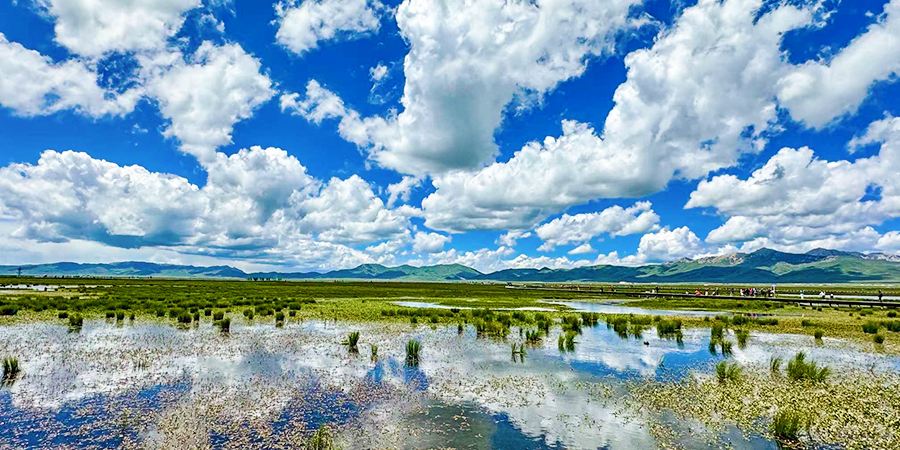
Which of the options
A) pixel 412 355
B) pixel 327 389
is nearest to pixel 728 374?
pixel 412 355

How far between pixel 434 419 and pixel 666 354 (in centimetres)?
1817

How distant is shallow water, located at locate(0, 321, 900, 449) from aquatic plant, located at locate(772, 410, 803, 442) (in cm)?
89

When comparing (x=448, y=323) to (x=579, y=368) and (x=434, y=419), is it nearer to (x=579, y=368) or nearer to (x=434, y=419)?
(x=579, y=368)

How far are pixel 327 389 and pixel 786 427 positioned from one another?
50.5ft

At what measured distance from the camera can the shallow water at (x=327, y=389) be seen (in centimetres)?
1295

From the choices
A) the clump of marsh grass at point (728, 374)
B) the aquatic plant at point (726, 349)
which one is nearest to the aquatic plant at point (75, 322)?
the clump of marsh grass at point (728, 374)

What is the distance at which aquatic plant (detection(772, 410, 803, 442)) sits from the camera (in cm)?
1325

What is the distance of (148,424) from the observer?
527 inches

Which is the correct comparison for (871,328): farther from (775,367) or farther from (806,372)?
(806,372)

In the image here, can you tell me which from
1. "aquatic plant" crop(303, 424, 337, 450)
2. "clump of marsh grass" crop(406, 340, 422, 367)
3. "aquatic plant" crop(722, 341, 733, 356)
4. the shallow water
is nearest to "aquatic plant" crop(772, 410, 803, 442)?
the shallow water

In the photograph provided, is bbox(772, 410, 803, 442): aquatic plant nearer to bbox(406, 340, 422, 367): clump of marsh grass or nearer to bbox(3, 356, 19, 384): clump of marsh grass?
bbox(406, 340, 422, 367): clump of marsh grass

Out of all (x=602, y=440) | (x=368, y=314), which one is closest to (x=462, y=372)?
(x=602, y=440)

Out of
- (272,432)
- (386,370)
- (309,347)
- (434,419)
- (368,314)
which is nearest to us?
(272,432)

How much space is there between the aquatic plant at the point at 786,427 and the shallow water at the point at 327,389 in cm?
89
